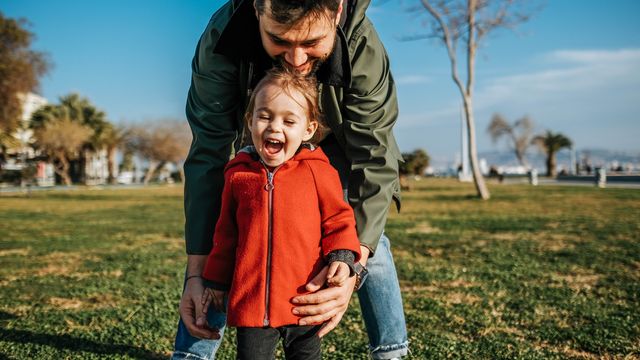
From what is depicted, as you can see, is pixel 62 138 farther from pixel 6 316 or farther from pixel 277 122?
pixel 277 122

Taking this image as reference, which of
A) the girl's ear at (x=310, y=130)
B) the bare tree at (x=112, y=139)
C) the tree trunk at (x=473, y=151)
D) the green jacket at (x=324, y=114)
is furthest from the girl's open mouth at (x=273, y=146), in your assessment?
the bare tree at (x=112, y=139)

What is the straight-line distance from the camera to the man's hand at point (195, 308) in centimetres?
203

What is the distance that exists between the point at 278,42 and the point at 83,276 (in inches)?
189

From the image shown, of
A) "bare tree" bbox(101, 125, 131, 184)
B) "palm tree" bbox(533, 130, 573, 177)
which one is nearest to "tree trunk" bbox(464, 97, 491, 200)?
"palm tree" bbox(533, 130, 573, 177)

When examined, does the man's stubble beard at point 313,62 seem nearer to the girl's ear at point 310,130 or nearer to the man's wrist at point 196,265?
the girl's ear at point 310,130

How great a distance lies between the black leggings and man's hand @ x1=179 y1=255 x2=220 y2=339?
0.17m

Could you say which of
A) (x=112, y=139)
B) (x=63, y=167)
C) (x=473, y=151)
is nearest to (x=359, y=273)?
(x=473, y=151)

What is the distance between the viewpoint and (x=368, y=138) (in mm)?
2104

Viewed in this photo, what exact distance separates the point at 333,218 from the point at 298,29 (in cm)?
67

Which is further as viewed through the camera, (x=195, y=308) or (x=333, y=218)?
(x=195, y=308)

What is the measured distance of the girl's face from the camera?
1.95 m

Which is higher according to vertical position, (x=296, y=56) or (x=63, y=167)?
(x=63, y=167)

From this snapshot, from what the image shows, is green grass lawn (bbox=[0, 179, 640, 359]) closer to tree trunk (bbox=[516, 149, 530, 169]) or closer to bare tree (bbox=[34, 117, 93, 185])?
bare tree (bbox=[34, 117, 93, 185])

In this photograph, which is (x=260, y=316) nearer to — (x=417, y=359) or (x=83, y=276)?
(x=417, y=359)
